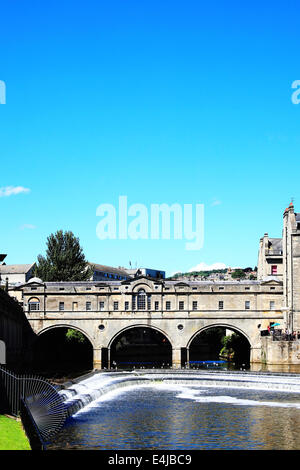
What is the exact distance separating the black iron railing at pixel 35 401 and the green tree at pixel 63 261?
67.3 meters

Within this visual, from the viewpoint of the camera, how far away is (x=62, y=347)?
8800cm

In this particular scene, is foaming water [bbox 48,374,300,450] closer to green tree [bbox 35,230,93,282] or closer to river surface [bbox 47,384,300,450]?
river surface [bbox 47,384,300,450]

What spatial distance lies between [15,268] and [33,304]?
141ft

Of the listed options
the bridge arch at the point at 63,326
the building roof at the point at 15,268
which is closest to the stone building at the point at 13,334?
the bridge arch at the point at 63,326

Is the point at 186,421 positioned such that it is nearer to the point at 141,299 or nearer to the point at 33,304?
the point at 141,299

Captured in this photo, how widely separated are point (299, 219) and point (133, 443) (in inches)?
2011

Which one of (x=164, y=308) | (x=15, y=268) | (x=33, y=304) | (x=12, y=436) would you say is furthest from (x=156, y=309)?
(x=12, y=436)


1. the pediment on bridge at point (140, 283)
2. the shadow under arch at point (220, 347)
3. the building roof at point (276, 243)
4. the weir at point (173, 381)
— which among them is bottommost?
the shadow under arch at point (220, 347)

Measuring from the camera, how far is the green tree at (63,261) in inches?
3920

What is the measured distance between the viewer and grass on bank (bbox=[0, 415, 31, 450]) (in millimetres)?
21016

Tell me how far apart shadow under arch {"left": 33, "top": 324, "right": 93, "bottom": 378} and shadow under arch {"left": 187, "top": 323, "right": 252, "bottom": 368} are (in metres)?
14.4

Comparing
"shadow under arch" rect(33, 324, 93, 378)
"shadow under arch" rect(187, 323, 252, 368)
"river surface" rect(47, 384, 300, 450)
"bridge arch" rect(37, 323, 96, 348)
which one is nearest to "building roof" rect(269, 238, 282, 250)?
"shadow under arch" rect(187, 323, 252, 368)

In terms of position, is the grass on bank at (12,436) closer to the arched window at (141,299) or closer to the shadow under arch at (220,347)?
the shadow under arch at (220,347)

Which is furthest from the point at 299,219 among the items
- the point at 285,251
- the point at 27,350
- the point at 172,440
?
the point at 172,440
